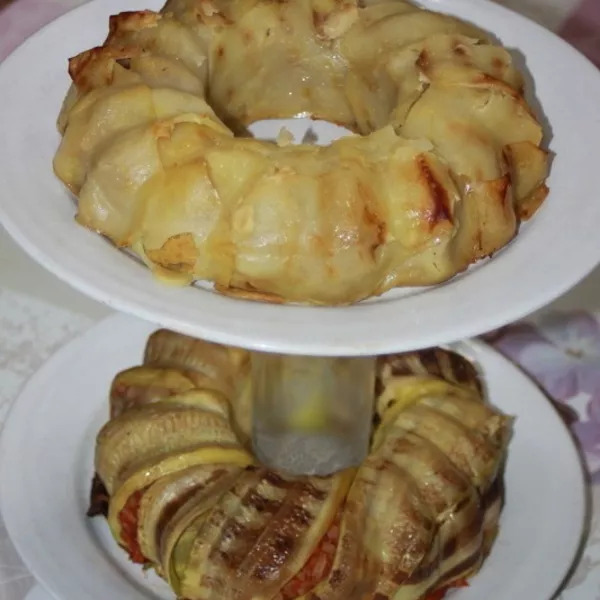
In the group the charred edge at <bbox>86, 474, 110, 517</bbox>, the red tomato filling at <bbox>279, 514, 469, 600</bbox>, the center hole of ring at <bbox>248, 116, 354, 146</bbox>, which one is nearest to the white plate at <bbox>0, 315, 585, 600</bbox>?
the charred edge at <bbox>86, 474, 110, 517</bbox>

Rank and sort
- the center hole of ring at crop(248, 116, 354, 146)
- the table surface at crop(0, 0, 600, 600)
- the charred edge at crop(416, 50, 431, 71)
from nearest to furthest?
the charred edge at crop(416, 50, 431, 71) < the center hole of ring at crop(248, 116, 354, 146) < the table surface at crop(0, 0, 600, 600)

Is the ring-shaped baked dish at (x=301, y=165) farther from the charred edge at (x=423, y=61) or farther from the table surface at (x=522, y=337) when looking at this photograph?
the table surface at (x=522, y=337)

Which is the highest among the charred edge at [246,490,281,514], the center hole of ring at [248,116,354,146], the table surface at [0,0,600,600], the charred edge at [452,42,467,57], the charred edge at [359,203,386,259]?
the charred edge at [452,42,467,57]

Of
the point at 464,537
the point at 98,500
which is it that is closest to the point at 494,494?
the point at 464,537

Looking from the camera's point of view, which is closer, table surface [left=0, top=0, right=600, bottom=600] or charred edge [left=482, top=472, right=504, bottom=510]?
charred edge [left=482, top=472, right=504, bottom=510]

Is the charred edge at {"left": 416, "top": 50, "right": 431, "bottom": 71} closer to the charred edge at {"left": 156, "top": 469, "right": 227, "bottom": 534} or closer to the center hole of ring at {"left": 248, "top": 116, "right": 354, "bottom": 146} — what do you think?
the center hole of ring at {"left": 248, "top": 116, "right": 354, "bottom": 146}

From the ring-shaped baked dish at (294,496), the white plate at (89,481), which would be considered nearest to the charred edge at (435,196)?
the ring-shaped baked dish at (294,496)
